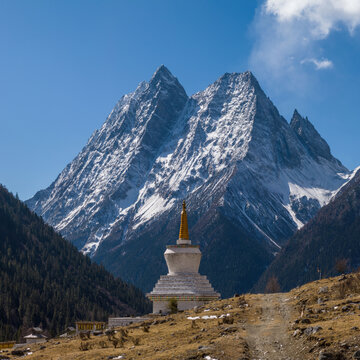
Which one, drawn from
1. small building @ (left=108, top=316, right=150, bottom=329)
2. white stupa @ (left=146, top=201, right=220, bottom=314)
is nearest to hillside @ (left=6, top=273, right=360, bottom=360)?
small building @ (left=108, top=316, right=150, bottom=329)

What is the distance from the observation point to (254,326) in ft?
202

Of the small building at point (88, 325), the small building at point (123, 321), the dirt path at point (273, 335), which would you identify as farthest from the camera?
the small building at point (88, 325)

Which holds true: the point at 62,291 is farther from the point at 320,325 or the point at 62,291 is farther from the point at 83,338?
the point at 320,325

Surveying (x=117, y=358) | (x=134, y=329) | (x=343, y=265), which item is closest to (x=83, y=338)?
(x=134, y=329)

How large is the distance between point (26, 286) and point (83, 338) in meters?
112

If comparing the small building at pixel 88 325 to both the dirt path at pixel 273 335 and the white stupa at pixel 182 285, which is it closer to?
the white stupa at pixel 182 285

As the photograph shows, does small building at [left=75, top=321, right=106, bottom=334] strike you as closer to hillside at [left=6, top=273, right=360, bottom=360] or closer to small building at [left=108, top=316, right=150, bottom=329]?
small building at [left=108, top=316, right=150, bottom=329]

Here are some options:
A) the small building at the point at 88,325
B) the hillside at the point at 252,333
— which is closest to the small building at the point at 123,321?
the small building at the point at 88,325

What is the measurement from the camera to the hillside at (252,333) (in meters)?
51.8

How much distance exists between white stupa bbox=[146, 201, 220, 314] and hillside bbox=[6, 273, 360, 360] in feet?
73.0

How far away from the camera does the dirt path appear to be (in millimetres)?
51625

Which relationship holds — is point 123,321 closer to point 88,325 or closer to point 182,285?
point 182,285

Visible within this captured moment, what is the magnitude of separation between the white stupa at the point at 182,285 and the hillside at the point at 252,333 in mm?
22257

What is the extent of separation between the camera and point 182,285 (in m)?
104
